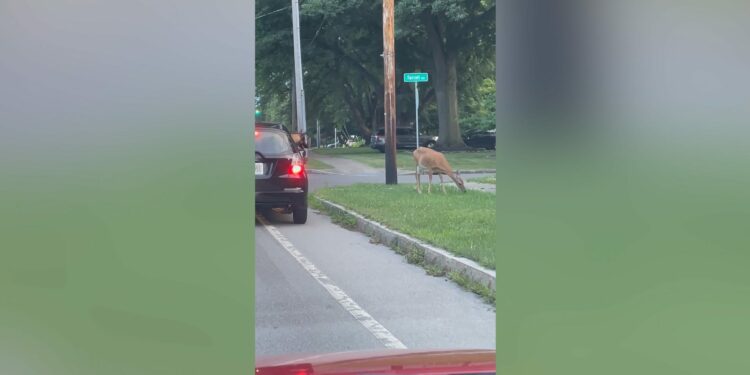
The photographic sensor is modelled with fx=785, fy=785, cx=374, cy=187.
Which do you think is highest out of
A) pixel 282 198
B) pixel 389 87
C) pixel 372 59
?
pixel 372 59

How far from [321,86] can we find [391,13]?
16714mm

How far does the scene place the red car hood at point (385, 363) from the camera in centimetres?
209

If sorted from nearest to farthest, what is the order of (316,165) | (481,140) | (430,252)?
(430,252), (316,165), (481,140)

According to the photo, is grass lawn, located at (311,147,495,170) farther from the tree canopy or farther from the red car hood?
the red car hood

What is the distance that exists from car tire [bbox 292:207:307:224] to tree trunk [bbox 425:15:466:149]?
61.7 ft

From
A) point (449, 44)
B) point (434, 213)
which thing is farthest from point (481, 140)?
point (434, 213)

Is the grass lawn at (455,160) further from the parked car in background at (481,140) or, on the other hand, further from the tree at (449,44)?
the parked car in background at (481,140)

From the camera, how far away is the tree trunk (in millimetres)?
29547

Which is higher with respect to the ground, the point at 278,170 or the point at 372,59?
the point at 372,59

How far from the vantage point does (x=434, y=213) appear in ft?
36.3

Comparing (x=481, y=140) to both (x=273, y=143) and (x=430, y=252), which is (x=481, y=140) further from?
(x=430, y=252)

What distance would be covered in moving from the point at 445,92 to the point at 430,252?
74.2 ft
